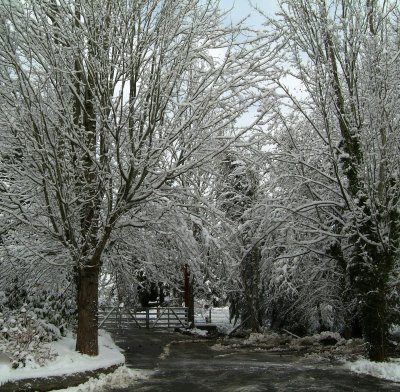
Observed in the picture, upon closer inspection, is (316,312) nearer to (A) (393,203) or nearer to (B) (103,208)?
(A) (393,203)

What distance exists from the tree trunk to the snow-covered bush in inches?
26.9

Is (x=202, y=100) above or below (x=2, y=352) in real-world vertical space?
above

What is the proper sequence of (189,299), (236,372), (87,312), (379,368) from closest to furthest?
(87,312)
(379,368)
(236,372)
(189,299)

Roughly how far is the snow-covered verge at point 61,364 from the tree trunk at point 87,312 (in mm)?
215

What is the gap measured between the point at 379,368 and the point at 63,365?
630 centimetres

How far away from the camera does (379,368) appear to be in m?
10.1

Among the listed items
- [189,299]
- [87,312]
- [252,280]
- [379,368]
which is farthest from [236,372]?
[189,299]

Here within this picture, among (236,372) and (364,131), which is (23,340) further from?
(364,131)

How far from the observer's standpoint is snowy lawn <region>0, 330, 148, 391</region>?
7546mm

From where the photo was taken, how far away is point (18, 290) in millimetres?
11227

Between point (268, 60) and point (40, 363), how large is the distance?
709 cm

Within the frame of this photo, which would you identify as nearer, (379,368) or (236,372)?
(379,368)

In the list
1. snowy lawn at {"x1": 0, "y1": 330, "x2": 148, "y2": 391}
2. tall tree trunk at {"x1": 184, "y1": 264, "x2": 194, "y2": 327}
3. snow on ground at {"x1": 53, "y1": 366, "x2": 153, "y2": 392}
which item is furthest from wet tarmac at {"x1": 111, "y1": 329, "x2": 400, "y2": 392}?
tall tree trunk at {"x1": 184, "y1": 264, "x2": 194, "y2": 327}

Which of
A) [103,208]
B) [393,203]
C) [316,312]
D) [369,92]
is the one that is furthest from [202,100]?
[316,312]
